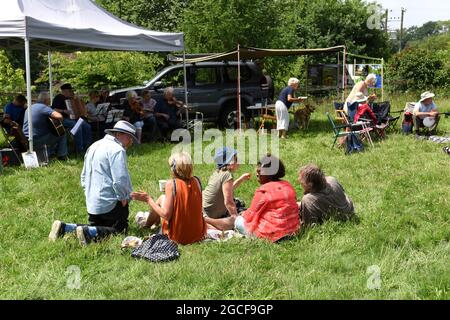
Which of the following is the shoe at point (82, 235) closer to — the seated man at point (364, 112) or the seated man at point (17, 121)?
the seated man at point (17, 121)

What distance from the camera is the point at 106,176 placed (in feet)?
15.9

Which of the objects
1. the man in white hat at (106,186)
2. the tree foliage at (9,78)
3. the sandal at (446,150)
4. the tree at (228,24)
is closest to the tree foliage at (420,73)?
the tree at (228,24)

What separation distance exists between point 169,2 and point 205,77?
17.8m

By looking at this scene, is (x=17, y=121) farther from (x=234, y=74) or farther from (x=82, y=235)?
(x=234, y=74)

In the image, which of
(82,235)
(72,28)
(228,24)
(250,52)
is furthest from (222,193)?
(228,24)

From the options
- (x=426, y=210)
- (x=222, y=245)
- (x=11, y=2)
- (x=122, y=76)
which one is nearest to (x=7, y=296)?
(x=222, y=245)

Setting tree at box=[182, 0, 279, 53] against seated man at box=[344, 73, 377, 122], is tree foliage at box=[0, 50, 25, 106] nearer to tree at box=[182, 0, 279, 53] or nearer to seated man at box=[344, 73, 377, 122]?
tree at box=[182, 0, 279, 53]

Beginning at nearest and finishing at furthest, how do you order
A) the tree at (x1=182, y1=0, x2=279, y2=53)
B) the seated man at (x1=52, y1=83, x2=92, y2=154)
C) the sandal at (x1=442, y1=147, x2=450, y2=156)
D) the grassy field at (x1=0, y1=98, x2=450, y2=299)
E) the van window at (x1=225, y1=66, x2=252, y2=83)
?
1. the grassy field at (x1=0, y1=98, x2=450, y2=299)
2. the sandal at (x1=442, y1=147, x2=450, y2=156)
3. the seated man at (x1=52, y1=83, x2=92, y2=154)
4. the van window at (x1=225, y1=66, x2=252, y2=83)
5. the tree at (x1=182, y1=0, x2=279, y2=53)

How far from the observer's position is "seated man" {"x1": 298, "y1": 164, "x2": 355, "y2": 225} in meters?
5.04

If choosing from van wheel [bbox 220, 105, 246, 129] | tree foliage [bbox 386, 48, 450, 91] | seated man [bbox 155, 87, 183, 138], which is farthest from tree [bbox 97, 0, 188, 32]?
seated man [bbox 155, 87, 183, 138]

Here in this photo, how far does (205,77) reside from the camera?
13250 millimetres

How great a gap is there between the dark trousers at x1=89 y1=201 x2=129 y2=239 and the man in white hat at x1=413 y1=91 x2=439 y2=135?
24.8ft

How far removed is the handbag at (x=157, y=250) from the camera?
171 inches
